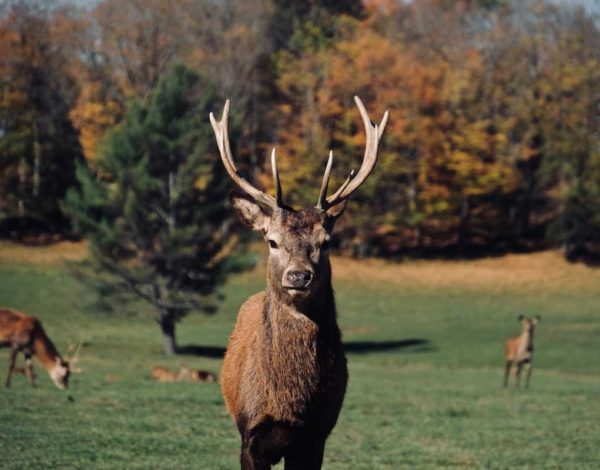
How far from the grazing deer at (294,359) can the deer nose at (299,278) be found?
0.03 m

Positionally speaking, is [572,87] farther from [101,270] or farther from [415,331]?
[101,270]

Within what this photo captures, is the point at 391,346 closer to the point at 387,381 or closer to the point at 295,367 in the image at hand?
the point at 387,381

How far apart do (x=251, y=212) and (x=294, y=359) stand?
44.7 inches

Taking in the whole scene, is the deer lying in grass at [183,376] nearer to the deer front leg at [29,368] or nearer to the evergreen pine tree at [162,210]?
the deer front leg at [29,368]

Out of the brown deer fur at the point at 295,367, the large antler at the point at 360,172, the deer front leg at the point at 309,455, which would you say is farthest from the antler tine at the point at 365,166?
the deer front leg at the point at 309,455

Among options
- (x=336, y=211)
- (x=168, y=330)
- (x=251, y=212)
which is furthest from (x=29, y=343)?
(x=168, y=330)

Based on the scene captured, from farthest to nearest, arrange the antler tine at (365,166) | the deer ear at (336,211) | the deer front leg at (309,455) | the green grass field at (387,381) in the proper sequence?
the green grass field at (387,381)
the antler tine at (365,166)
the deer ear at (336,211)
the deer front leg at (309,455)

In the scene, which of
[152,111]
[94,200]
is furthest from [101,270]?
[152,111]

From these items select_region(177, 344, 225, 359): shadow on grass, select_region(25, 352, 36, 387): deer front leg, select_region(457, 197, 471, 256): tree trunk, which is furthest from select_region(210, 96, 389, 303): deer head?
select_region(457, 197, 471, 256): tree trunk

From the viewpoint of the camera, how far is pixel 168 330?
112 feet

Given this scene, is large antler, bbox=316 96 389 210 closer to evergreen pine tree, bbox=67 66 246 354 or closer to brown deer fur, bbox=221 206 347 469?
brown deer fur, bbox=221 206 347 469

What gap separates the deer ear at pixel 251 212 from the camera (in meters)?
7.79

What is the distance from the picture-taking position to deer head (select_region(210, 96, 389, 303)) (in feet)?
23.4

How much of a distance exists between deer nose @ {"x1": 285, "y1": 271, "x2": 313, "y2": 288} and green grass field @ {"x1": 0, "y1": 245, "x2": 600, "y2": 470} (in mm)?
3939
